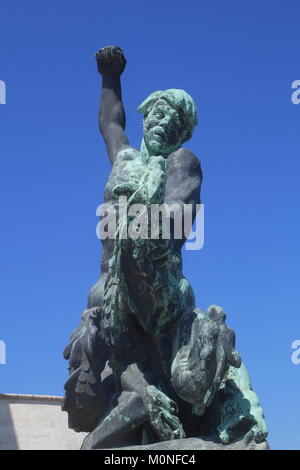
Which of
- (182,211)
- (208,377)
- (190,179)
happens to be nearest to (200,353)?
(208,377)

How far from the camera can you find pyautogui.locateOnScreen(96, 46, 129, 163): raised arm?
4.84 metres

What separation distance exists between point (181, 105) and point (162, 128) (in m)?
0.17

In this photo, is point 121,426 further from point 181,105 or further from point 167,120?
point 181,105

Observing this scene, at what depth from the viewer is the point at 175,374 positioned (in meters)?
3.63

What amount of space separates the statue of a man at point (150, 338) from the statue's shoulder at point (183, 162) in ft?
0.64

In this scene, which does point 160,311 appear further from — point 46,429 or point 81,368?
point 46,429

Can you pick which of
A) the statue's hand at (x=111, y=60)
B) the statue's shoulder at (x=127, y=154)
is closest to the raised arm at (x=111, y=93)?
the statue's hand at (x=111, y=60)

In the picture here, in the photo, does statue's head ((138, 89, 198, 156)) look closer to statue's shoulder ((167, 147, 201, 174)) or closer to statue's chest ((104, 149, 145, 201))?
statue's chest ((104, 149, 145, 201))

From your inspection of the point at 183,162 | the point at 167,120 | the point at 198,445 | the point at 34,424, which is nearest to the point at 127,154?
the point at 183,162

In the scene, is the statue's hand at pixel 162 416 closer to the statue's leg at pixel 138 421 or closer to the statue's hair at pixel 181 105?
the statue's leg at pixel 138 421

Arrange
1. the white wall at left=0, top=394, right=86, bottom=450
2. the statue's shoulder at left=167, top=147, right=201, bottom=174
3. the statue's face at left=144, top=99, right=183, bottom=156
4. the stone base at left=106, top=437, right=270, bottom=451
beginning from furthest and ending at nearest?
1. the white wall at left=0, top=394, right=86, bottom=450
2. the statue's shoulder at left=167, top=147, right=201, bottom=174
3. the statue's face at left=144, top=99, right=183, bottom=156
4. the stone base at left=106, top=437, right=270, bottom=451

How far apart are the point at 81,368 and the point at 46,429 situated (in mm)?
7707

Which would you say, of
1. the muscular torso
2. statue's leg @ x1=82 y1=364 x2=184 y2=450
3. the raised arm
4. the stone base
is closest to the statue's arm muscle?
the raised arm

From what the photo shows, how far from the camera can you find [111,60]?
4.92 metres
